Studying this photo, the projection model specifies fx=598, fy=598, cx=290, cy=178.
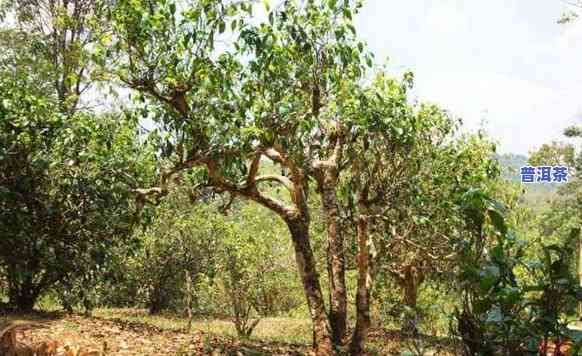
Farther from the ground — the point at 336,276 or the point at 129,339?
the point at 336,276

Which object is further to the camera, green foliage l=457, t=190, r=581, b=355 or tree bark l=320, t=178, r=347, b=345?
tree bark l=320, t=178, r=347, b=345

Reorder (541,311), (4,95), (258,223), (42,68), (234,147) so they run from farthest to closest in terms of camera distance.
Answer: (258,223)
(42,68)
(4,95)
(234,147)
(541,311)

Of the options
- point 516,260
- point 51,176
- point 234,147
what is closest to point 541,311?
point 516,260

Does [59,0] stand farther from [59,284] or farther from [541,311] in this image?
[541,311]

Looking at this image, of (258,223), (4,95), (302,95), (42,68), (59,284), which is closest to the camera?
(302,95)

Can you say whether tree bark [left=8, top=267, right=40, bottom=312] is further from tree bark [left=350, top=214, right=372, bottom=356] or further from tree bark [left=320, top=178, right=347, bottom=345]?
tree bark [left=350, top=214, right=372, bottom=356]

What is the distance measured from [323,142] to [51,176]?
4304 millimetres

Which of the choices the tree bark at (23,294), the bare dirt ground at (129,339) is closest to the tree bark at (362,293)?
the bare dirt ground at (129,339)

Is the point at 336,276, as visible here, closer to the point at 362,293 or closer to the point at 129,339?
the point at 362,293

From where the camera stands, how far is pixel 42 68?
16672mm

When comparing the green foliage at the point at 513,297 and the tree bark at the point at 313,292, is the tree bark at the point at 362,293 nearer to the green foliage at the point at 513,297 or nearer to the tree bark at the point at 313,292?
the tree bark at the point at 313,292

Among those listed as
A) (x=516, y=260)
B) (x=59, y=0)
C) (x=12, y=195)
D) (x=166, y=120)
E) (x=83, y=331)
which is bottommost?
(x=83, y=331)

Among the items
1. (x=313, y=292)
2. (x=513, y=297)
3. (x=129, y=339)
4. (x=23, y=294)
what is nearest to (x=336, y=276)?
(x=313, y=292)

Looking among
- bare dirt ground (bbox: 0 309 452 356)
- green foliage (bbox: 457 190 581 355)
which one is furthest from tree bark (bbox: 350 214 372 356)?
green foliage (bbox: 457 190 581 355)
